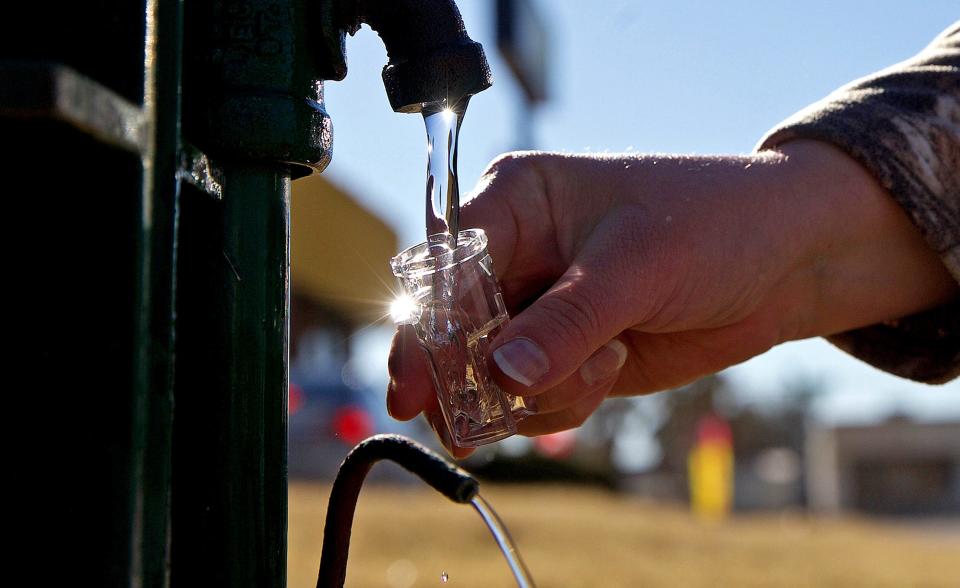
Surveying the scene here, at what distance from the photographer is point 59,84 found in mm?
665

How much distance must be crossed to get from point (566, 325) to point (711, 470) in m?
11.9

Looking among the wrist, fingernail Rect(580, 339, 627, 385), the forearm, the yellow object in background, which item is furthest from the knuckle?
the yellow object in background

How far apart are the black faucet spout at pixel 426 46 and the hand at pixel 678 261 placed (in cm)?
37

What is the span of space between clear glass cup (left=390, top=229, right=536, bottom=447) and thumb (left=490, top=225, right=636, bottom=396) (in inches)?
2.0

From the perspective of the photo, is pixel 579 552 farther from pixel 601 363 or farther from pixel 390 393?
pixel 390 393

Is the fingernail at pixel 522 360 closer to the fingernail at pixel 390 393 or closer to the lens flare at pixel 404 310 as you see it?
the lens flare at pixel 404 310

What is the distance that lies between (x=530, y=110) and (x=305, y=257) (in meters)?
3.60

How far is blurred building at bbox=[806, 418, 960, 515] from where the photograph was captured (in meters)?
33.3

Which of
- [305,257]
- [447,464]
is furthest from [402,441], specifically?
[305,257]

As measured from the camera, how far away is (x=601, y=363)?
5.85 feet

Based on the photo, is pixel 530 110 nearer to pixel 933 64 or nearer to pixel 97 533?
pixel 933 64

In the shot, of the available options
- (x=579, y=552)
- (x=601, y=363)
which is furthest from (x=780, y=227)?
(x=579, y=552)

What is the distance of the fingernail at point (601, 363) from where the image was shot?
1.78m

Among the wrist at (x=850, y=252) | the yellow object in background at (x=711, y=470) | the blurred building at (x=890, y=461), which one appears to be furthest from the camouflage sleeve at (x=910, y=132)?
the blurred building at (x=890, y=461)
